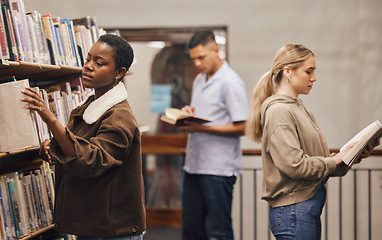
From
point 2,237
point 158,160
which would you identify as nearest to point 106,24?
point 158,160

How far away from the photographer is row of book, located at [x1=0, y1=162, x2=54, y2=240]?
5.51ft

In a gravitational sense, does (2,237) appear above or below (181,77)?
below

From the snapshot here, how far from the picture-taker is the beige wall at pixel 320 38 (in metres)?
3.72

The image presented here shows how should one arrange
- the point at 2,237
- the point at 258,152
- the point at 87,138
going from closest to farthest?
the point at 87,138 < the point at 2,237 < the point at 258,152

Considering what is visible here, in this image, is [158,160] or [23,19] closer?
[23,19]

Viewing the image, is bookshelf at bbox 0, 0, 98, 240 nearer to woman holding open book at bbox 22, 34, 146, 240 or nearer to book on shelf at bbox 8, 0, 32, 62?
book on shelf at bbox 8, 0, 32, 62

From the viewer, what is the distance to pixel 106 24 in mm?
3967

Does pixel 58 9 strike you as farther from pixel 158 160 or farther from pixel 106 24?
pixel 158 160

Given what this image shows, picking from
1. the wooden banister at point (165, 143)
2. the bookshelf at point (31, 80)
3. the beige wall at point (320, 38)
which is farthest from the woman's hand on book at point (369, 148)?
the wooden banister at point (165, 143)

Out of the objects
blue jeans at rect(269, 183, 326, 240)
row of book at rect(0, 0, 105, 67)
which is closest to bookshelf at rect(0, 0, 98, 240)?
row of book at rect(0, 0, 105, 67)

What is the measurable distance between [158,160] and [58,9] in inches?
69.2

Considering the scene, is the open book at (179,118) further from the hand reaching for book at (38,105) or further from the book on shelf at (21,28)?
the hand reaching for book at (38,105)

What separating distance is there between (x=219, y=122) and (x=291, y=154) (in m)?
0.99

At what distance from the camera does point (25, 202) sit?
1.78 meters
